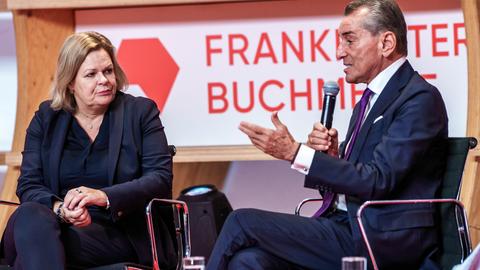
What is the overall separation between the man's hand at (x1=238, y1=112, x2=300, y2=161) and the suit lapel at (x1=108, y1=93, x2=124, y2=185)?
2.74 feet

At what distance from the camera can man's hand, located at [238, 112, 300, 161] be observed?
3.53 metres

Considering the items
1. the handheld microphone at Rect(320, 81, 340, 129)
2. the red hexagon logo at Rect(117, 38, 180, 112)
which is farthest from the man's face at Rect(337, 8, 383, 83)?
the red hexagon logo at Rect(117, 38, 180, 112)

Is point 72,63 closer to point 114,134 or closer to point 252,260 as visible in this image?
point 114,134

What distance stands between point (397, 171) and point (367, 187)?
0.11 meters

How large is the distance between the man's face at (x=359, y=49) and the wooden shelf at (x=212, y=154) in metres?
1.46

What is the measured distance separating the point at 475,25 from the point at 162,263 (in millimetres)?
1909

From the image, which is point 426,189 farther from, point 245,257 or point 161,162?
point 161,162

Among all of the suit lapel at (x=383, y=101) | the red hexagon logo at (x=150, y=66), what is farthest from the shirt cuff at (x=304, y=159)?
the red hexagon logo at (x=150, y=66)

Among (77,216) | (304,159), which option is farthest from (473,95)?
(77,216)

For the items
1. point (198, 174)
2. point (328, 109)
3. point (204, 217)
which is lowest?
point (204, 217)

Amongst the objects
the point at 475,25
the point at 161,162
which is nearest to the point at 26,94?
the point at 161,162

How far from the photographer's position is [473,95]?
5027 millimetres

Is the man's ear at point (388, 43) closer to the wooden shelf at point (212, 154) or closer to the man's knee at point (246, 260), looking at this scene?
the man's knee at point (246, 260)

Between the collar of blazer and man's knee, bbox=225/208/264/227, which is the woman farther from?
man's knee, bbox=225/208/264/227
